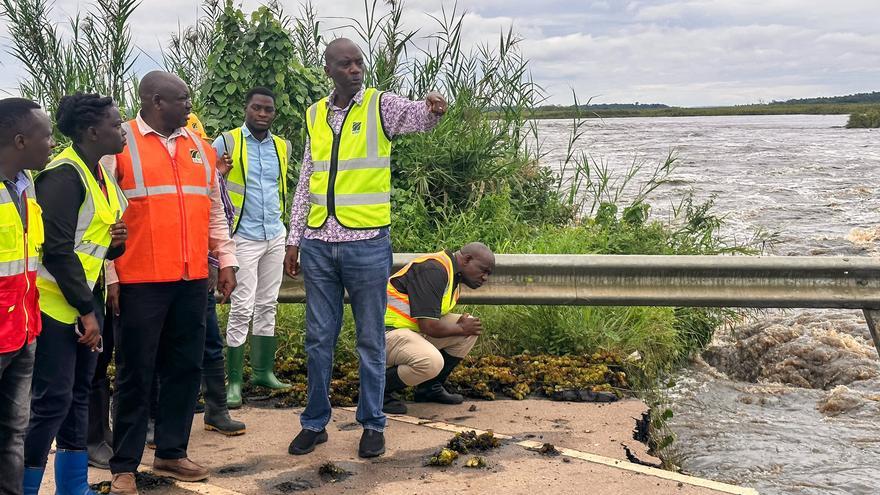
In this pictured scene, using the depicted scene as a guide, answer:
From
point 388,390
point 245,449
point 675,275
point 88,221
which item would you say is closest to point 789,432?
point 675,275

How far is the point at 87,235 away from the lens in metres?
4.29

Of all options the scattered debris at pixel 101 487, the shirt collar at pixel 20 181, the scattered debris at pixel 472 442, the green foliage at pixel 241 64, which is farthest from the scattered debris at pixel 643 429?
the green foliage at pixel 241 64

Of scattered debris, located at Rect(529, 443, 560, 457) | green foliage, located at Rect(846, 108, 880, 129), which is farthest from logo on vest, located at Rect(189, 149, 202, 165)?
green foliage, located at Rect(846, 108, 880, 129)

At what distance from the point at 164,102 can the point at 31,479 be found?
1709mm

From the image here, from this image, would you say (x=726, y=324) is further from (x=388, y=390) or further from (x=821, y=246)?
(x=821, y=246)

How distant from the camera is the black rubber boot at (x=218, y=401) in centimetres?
566

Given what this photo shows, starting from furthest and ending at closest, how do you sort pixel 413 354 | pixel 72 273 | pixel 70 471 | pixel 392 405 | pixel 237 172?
pixel 237 172 → pixel 392 405 → pixel 413 354 → pixel 70 471 → pixel 72 273

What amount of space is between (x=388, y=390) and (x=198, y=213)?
1.91 metres

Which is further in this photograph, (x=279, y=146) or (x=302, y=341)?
(x=302, y=341)

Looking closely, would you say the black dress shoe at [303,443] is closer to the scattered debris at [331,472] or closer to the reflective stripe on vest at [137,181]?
the scattered debris at [331,472]

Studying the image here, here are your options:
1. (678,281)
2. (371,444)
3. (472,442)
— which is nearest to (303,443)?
(371,444)

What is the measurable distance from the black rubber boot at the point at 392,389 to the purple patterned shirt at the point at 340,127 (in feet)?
3.55

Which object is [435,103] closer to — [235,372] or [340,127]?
[340,127]

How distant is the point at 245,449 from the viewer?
17.8ft
